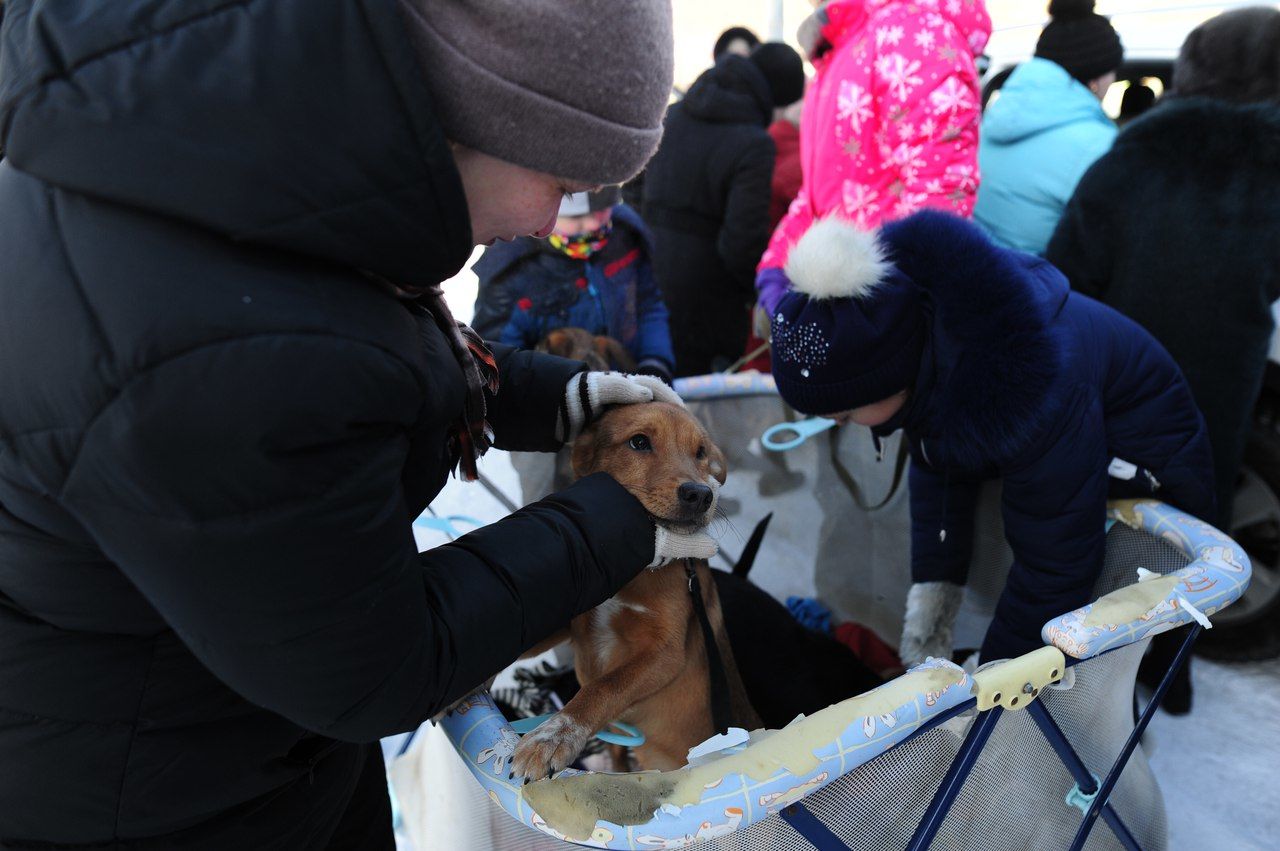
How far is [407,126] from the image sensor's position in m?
0.83

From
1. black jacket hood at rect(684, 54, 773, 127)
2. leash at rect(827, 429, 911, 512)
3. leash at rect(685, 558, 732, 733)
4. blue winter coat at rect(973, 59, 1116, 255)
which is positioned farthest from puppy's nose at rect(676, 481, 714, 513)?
black jacket hood at rect(684, 54, 773, 127)

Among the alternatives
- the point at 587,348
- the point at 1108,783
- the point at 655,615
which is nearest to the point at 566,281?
the point at 587,348

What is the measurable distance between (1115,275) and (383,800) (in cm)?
276

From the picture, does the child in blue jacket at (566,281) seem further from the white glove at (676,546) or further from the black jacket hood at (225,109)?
the black jacket hood at (225,109)

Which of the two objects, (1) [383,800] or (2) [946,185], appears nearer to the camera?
(1) [383,800]

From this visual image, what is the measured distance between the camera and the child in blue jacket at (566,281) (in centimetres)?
319

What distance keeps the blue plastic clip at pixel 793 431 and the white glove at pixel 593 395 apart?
3.86 ft

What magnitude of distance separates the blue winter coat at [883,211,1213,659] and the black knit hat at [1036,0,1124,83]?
66.3 inches

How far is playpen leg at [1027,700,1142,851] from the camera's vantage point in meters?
1.47

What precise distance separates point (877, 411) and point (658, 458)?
0.68 metres

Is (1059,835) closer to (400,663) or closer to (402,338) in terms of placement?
(400,663)

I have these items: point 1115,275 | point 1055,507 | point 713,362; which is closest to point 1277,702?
point 1115,275

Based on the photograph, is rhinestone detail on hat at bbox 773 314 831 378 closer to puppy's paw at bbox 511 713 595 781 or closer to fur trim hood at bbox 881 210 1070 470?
fur trim hood at bbox 881 210 1070 470

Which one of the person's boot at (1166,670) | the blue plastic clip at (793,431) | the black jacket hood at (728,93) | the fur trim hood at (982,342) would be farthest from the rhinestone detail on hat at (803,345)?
the black jacket hood at (728,93)
